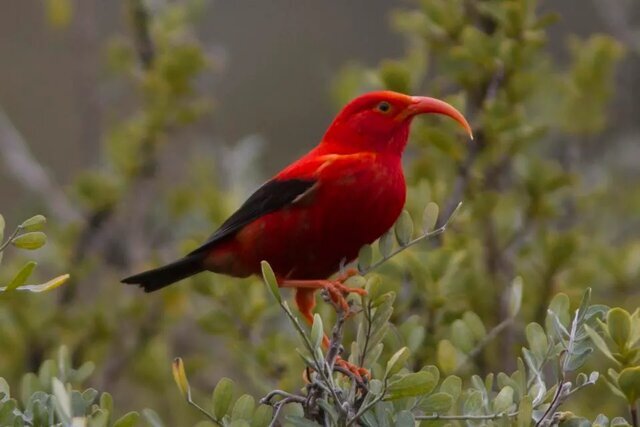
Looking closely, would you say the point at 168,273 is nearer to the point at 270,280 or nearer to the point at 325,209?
the point at 325,209

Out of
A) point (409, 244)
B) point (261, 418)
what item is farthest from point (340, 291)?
point (261, 418)

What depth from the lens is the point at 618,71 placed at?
618cm

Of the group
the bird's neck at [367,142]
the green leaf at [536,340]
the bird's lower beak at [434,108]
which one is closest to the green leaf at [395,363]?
the green leaf at [536,340]

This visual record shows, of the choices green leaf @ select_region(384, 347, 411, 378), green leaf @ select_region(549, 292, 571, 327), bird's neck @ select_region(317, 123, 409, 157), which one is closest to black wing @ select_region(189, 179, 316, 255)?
bird's neck @ select_region(317, 123, 409, 157)

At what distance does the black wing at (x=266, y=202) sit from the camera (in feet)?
11.6

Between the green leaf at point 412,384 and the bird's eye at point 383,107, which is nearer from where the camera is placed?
the green leaf at point 412,384

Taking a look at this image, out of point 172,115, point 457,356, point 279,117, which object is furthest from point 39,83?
point 457,356

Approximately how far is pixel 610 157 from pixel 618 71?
431 mm

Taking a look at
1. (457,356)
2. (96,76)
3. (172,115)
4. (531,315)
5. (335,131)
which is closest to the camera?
(457,356)

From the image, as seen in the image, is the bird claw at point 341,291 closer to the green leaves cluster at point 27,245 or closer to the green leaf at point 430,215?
the green leaf at point 430,215

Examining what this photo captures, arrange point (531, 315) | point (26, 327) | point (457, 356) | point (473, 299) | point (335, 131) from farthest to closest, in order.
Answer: point (26, 327)
point (531, 315)
point (473, 299)
point (335, 131)
point (457, 356)

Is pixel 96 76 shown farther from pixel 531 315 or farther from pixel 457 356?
pixel 457 356

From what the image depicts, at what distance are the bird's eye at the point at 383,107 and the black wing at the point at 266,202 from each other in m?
0.36

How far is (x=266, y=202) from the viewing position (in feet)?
12.1
